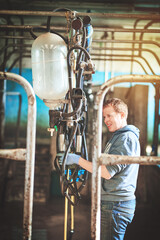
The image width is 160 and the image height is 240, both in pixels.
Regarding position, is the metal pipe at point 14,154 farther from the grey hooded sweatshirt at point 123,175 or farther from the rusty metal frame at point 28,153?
the grey hooded sweatshirt at point 123,175

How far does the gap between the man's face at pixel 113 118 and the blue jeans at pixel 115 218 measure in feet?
1.83

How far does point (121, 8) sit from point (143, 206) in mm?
3048

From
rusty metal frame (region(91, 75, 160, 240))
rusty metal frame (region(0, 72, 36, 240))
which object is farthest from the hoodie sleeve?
rusty metal frame (region(0, 72, 36, 240))

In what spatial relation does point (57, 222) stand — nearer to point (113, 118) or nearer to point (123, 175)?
point (123, 175)

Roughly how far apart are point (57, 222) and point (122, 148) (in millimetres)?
1978

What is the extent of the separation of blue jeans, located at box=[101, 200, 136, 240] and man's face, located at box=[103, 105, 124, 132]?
0.56 metres

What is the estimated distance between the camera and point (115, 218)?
160 cm

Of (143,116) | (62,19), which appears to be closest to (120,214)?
(143,116)

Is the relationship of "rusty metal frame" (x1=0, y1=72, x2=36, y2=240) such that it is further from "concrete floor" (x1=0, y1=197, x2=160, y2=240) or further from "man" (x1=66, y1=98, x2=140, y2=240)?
"concrete floor" (x1=0, y1=197, x2=160, y2=240)

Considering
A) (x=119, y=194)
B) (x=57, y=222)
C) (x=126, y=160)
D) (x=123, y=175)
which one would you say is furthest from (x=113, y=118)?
(x=57, y=222)

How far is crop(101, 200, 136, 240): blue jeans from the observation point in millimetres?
1598

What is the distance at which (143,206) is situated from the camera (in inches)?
137

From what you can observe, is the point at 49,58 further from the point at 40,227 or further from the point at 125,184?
the point at 40,227

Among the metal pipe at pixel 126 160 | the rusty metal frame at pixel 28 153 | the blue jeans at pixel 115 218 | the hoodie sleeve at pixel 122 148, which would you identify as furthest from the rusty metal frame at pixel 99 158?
the blue jeans at pixel 115 218
